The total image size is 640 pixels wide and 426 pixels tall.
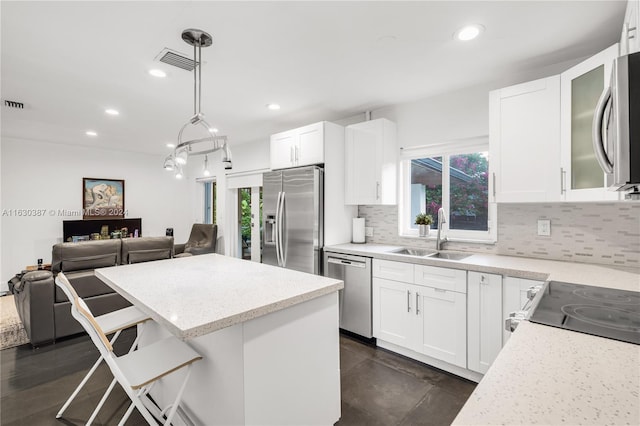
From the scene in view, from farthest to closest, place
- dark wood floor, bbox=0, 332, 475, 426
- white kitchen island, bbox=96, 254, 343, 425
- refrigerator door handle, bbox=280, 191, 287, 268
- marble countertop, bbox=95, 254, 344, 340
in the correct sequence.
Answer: refrigerator door handle, bbox=280, 191, 287, 268, dark wood floor, bbox=0, 332, 475, 426, white kitchen island, bbox=96, 254, 343, 425, marble countertop, bbox=95, 254, 344, 340

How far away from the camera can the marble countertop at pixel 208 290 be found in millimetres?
1226

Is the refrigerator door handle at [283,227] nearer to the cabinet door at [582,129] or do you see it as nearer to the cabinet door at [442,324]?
the cabinet door at [442,324]

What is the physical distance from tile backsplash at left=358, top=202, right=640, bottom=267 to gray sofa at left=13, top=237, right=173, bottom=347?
142 inches

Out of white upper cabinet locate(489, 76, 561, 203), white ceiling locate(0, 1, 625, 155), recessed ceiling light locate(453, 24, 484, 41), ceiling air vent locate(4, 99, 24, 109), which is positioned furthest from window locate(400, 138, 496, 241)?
ceiling air vent locate(4, 99, 24, 109)

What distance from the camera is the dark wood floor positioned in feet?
6.44

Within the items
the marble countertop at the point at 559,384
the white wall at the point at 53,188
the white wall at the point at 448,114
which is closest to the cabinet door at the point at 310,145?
the white wall at the point at 448,114

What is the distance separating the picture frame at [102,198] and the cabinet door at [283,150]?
410 cm

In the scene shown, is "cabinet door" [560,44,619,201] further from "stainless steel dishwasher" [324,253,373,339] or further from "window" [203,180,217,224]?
"window" [203,180,217,224]

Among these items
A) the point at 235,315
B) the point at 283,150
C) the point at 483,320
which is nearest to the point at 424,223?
the point at 483,320

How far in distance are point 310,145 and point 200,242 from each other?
12.4 feet

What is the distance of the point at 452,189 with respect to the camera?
3.16 m

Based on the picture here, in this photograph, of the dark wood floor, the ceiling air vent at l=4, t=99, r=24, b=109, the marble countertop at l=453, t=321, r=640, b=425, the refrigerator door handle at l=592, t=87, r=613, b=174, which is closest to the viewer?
the marble countertop at l=453, t=321, r=640, b=425

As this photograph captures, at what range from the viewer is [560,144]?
6.88 feet

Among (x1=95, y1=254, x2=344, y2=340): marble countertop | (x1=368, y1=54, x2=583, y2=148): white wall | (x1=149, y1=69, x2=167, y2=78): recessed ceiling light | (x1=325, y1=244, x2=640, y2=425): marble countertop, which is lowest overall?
(x1=95, y1=254, x2=344, y2=340): marble countertop
